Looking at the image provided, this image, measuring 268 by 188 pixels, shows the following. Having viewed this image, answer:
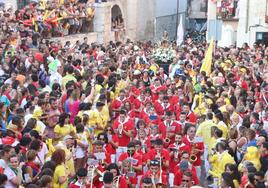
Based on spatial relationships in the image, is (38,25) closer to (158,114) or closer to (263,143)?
(158,114)

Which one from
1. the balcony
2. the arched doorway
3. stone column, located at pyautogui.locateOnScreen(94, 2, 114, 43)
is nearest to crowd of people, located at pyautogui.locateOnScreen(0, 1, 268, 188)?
stone column, located at pyautogui.locateOnScreen(94, 2, 114, 43)

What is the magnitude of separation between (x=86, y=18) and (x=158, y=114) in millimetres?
17797

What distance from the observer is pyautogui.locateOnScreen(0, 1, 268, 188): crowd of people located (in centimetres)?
1157

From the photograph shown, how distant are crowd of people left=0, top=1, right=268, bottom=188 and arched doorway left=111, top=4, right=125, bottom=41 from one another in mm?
14971

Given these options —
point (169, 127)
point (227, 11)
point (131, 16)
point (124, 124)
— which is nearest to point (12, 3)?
point (131, 16)

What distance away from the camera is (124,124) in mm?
14680

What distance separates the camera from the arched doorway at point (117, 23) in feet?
125

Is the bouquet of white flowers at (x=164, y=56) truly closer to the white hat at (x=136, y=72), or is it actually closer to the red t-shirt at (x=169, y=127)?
the white hat at (x=136, y=72)

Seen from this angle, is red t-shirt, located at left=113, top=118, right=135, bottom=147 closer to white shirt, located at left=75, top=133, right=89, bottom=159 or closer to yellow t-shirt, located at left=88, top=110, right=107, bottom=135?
yellow t-shirt, located at left=88, top=110, right=107, bottom=135

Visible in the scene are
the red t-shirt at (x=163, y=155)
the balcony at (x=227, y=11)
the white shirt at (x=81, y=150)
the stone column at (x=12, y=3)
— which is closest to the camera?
the red t-shirt at (x=163, y=155)

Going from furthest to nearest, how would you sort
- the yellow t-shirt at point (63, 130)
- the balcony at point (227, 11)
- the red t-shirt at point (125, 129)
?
the balcony at point (227, 11), the red t-shirt at point (125, 129), the yellow t-shirt at point (63, 130)

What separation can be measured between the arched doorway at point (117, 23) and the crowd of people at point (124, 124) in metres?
15.0

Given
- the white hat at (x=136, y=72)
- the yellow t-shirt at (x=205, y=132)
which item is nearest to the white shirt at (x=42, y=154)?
the yellow t-shirt at (x=205, y=132)

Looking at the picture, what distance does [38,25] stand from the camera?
28.0m
